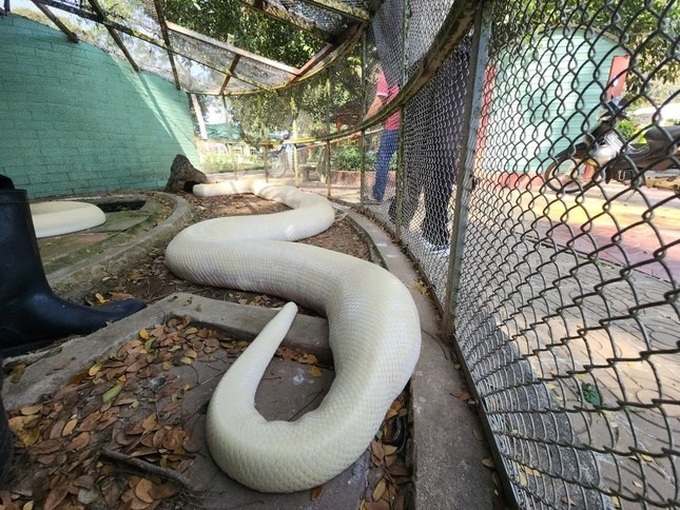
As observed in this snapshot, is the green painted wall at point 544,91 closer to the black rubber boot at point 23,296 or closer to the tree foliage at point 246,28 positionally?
the black rubber boot at point 23,296

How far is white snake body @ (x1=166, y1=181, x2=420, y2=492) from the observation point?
1075 mm

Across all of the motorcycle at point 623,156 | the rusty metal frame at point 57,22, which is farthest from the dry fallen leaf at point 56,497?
the rusty metal frame at point 57,22

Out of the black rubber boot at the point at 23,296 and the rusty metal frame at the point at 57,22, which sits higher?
the rusty metal frame at the point at 57,22

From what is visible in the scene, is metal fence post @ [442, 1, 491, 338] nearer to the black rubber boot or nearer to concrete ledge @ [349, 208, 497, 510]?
concrete ledge @ [349, 208, 497, 510]

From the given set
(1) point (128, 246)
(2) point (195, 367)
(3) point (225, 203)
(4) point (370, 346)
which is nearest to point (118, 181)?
(3) point (225, 203)

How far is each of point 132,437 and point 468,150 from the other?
1.86m

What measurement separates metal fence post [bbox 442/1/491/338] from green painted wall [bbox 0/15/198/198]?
294 inches

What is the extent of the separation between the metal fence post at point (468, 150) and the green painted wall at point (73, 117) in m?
7.46

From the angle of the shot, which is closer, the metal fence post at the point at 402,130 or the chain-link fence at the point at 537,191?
the chain-link fence at the point at 537,191

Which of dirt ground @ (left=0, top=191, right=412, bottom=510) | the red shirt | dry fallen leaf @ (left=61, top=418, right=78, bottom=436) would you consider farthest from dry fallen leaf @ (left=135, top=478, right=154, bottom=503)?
the red shirt

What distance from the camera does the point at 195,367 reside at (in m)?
1.63

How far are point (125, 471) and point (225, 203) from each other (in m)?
5.52

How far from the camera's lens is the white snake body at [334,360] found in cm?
108

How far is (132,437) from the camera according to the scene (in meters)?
1.26
